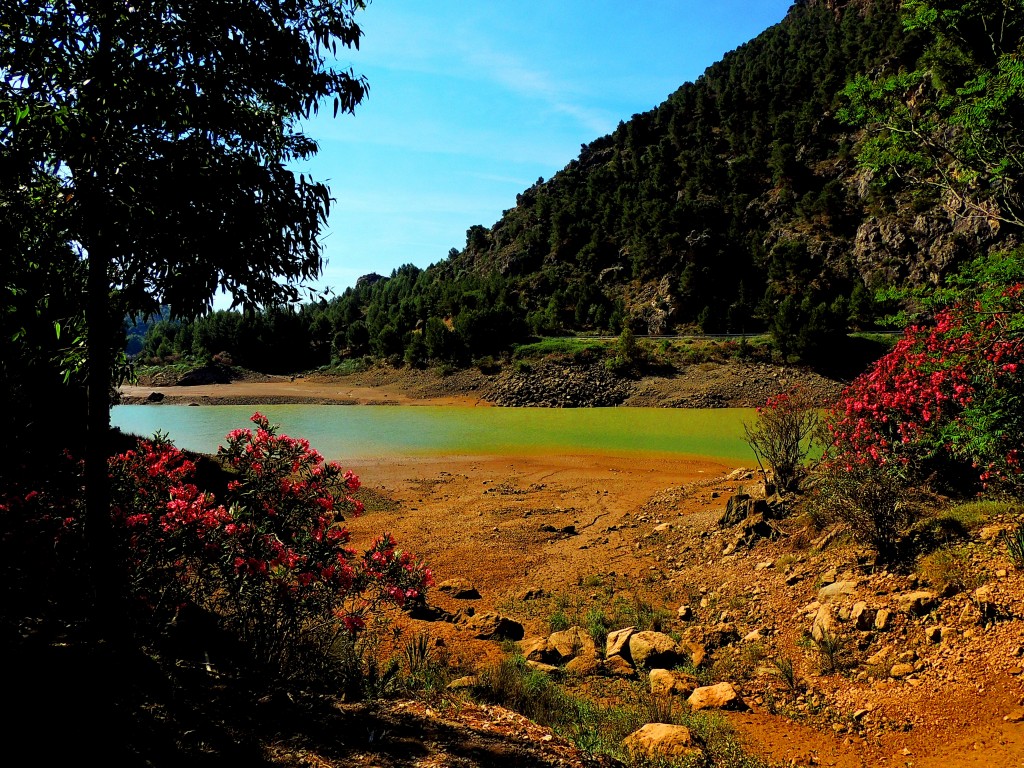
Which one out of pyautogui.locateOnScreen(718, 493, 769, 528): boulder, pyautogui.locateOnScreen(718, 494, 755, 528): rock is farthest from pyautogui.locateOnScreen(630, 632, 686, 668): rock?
pyautogui.locateOnScreen(718, 494, 755, 528): rock

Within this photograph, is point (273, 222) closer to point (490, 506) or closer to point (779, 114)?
point (490, 506)

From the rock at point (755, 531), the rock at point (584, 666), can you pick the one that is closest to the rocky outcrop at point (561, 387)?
the rock at point (755, 531)

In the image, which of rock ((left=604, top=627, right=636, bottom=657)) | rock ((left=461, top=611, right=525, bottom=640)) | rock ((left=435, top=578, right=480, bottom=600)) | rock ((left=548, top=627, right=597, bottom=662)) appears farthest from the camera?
rock ((left=435, top=578, right=480, bottom=600))

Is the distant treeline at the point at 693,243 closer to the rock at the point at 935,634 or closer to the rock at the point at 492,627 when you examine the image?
the rock at the point at 935,634

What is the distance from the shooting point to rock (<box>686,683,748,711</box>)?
5395 mm

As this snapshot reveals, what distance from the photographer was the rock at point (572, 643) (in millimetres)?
6789

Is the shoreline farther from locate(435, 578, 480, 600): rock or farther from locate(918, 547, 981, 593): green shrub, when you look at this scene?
locate(435, 578, 480, 600): rock

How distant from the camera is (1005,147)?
6469 mm

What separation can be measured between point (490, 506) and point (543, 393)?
37.9 m

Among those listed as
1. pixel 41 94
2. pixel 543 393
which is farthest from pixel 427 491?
pixel 543 393

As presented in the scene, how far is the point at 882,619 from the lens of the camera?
635 centimetres

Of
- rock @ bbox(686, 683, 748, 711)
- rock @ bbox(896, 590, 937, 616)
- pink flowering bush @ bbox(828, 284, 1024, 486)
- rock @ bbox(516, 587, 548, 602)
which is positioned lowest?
rock @ bbox(516, 587, 548, 602)

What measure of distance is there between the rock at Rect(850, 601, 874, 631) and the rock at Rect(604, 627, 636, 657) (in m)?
2.53

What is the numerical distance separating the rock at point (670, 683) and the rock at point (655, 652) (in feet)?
1.10
